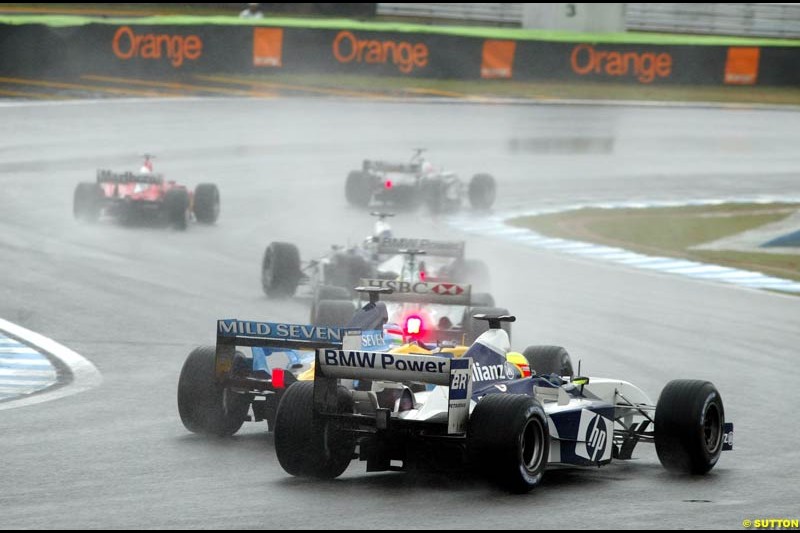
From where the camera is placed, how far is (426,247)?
63.7 ft

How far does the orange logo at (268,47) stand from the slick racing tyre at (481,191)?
1340 centimetres

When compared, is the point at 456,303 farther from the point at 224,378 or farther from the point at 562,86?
the point at 562,86

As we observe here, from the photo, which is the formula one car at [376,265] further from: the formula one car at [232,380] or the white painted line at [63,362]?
the formula one car at [232,380]

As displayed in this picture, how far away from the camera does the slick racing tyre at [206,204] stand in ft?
91.4

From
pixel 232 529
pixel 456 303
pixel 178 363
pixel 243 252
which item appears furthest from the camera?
pixel 243 252

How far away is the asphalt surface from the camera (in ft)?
33.9

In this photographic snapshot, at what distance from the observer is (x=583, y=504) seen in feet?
34.0

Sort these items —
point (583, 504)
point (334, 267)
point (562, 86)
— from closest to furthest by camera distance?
A: point (583, 504)
point (334, 267)
point (562, 86)

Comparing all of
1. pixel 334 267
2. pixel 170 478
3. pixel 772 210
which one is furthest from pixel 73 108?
pixel 170 478

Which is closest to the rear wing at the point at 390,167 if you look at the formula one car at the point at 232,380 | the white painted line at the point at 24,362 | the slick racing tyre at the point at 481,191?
the slick racing tyre at the point at 481,191

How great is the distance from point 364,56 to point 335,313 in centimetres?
3072

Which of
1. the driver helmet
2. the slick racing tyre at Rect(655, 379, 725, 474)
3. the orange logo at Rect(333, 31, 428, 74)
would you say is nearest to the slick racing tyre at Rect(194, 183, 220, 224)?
the driver helmet

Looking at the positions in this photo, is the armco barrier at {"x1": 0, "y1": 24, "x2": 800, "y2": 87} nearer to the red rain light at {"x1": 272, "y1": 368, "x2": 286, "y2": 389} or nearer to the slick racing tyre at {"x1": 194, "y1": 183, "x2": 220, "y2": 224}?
the slick racing tyre at {"x1": 194, "y1": 183, "x2": 220, "y2": 224}

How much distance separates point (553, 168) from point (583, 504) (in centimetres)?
2847
